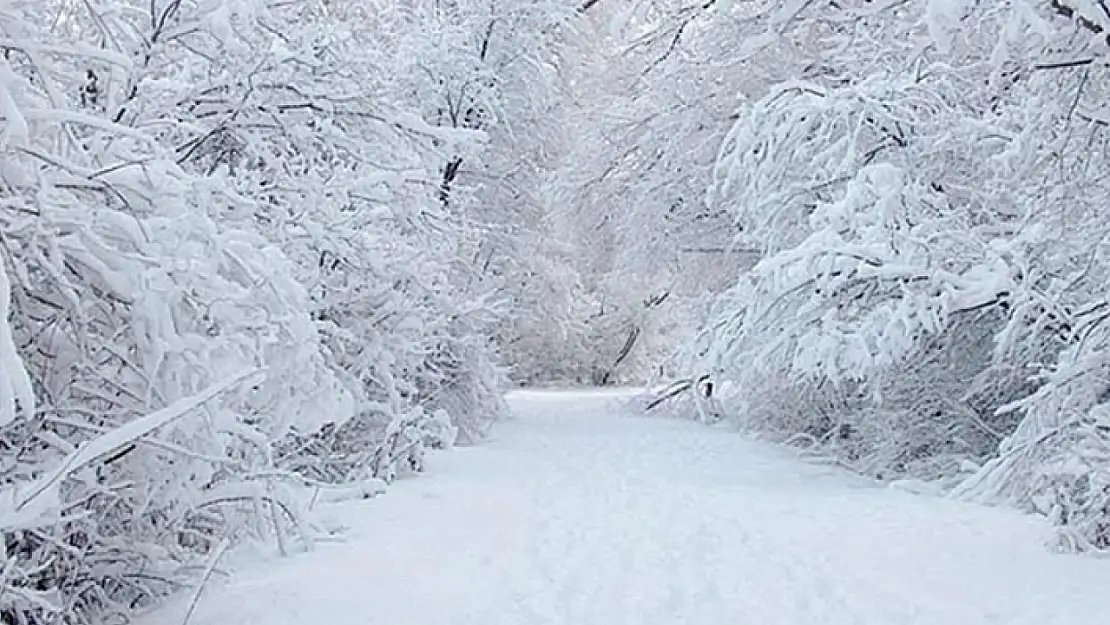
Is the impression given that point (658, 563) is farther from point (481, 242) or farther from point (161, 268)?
point (481, 242)

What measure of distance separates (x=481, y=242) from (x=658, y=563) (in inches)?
393

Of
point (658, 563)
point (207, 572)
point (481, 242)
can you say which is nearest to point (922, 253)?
point (658, 563)

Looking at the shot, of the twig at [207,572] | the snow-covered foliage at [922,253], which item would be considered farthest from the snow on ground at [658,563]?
the snow-covered foliage at [922,253]

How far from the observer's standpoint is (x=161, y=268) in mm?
3822

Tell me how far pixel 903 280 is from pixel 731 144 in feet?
10.2

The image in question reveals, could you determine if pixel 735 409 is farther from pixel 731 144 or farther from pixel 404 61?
pixel 404 61

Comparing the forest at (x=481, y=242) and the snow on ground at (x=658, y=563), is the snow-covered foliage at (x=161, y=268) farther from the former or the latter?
the snow on ground at (x=658, y=563)

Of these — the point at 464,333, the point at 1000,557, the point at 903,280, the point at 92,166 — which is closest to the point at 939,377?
the point at 903,280

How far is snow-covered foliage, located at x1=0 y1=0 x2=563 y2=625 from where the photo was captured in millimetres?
3576

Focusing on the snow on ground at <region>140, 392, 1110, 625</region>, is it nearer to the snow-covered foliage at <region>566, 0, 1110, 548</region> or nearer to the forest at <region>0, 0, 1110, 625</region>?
the forest at <region>0, 0, 1110, 625</region>

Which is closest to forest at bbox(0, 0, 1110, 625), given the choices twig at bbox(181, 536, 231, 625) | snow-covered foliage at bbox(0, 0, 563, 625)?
snow-covered foliage at bbox(0, 0, 563, 625)

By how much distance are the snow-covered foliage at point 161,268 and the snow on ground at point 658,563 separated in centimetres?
48

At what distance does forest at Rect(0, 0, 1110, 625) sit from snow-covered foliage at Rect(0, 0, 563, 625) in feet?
0.06

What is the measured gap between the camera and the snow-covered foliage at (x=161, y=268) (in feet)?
11.7
